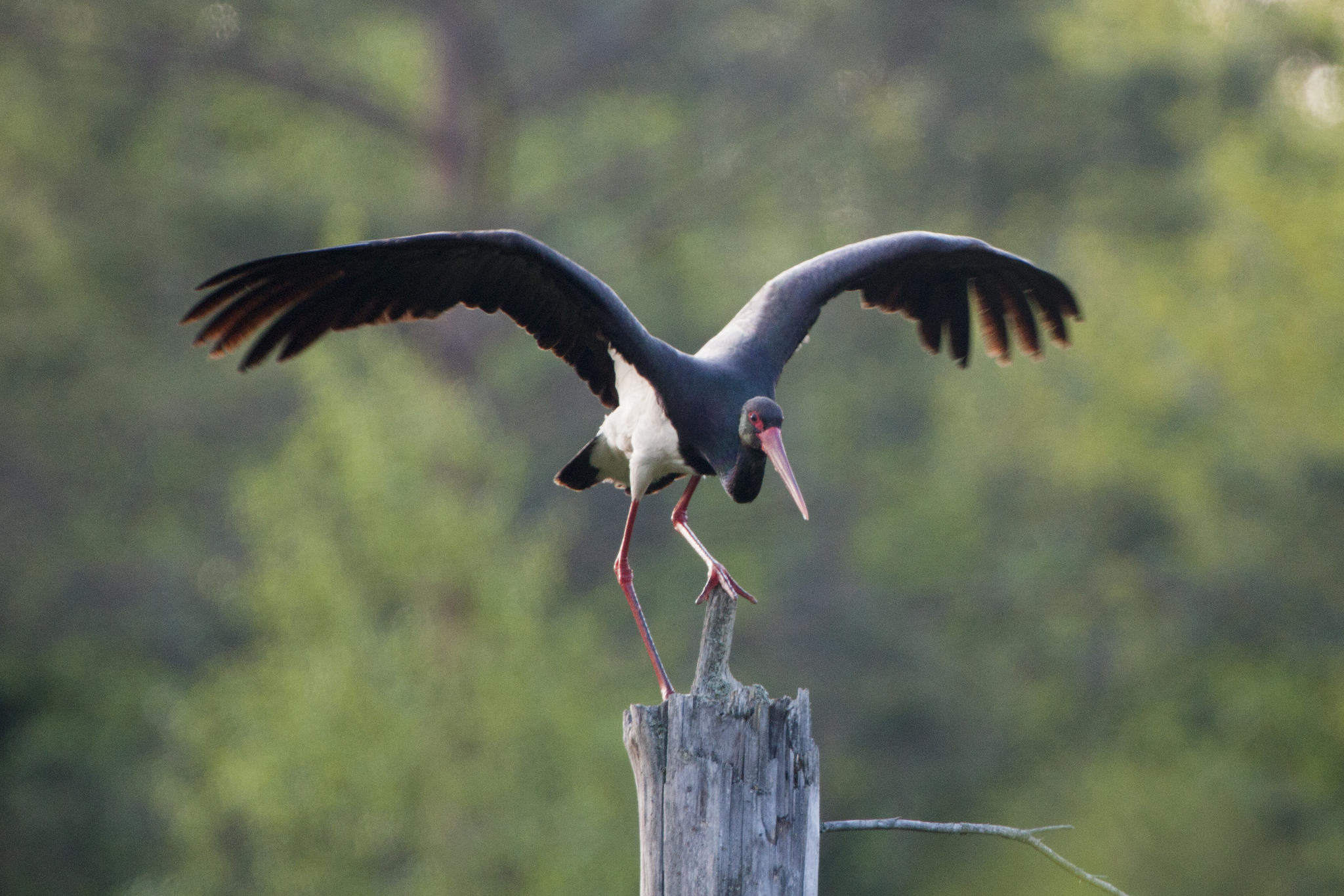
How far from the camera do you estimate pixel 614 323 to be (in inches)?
168

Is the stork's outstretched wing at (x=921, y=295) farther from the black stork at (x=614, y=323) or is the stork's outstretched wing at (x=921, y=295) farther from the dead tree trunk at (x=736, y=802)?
the dead tree trunk at (x=736, y=802)

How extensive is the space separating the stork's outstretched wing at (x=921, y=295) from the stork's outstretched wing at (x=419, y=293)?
44 cm

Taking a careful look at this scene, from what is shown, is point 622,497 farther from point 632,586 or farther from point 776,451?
point 776,451

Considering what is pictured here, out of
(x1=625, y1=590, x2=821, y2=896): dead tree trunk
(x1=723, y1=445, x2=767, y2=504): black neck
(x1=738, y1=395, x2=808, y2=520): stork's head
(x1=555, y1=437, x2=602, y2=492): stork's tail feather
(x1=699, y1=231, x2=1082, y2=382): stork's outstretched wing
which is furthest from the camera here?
(x1=555, y1=437, x2=602, y2=492): stork's tail feather

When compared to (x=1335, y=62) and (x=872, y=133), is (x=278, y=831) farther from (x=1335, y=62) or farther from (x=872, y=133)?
(x=1335, y=62)

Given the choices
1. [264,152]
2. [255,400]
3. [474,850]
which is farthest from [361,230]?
[264,152]

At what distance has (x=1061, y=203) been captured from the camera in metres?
14.7

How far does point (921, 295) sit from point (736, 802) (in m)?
2.68

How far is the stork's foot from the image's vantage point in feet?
12.4

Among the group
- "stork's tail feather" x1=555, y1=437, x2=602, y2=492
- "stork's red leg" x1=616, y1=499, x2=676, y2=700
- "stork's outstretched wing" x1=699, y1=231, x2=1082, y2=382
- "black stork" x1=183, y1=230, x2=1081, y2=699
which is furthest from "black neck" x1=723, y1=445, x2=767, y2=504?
"stork's tail feather" x1=555, y1=437, x2=602, y2=492

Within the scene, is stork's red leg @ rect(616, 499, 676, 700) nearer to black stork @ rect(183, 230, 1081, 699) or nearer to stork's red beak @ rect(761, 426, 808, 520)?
black stork @ rect(183, 230, 1081, 699)

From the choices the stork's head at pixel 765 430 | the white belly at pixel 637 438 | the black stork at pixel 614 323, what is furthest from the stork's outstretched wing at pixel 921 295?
the stork's head at pixel 765 430

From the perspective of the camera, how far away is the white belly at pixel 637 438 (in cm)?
442

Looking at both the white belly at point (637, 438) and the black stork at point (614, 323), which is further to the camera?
the white belly at point (637, 438)
